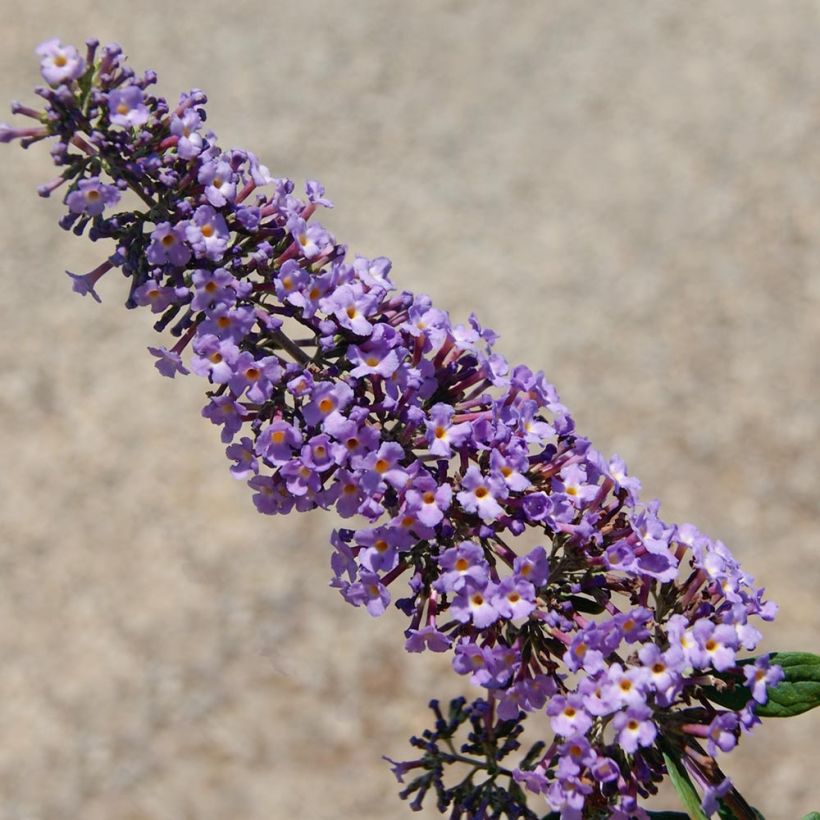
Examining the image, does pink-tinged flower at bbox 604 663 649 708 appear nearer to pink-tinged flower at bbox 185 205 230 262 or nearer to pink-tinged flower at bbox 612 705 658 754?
pink-tinged flower at bbox 612 705 658 754

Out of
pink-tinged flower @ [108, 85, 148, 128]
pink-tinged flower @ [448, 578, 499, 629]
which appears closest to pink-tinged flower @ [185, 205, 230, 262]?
pink-tinged flower @ [108, 85, 148, 128]

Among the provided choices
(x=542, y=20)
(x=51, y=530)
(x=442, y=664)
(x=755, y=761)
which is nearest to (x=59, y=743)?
(x=51, y=530)

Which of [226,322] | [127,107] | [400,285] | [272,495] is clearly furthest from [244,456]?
[400,285]

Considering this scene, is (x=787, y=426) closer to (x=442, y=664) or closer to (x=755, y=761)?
(x=755, y=761)

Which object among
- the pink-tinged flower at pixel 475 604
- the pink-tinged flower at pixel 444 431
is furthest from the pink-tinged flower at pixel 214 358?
the pink-tinged flower at pixel 475 604

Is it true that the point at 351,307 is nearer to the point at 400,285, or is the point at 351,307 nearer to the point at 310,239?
the point at 310,239
